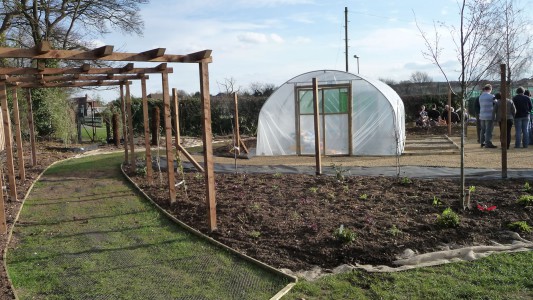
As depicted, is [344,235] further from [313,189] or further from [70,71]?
[70,71]

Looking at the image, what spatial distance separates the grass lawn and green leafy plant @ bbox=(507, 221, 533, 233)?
1.00 m

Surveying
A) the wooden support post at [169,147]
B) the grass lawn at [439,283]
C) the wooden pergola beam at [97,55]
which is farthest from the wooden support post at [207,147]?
the grass lawn at [439,283]

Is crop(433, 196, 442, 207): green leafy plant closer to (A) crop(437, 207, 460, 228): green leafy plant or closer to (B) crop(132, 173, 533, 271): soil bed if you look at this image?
(B) crop(132, 173, 533, 271): soil bed

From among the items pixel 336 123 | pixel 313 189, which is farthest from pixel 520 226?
pixel 336 123

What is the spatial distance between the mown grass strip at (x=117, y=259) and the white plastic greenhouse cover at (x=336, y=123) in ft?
24.2

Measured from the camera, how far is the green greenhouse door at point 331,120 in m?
14.9

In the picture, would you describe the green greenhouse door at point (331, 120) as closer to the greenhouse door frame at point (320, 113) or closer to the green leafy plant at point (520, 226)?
the greenhouse door frame at point (320, 113)

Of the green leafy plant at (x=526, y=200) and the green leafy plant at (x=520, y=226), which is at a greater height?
the green leafy plant at (x=526, y=200)

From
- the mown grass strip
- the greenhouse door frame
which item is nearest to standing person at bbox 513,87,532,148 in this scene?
the greenhouse door frame

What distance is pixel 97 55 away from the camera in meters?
5.93

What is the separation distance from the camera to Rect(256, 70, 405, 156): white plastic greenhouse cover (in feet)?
47.4

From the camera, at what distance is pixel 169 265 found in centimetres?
520

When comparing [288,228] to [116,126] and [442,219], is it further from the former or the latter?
[116,126]

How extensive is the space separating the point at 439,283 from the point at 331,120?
10871 millimetres
